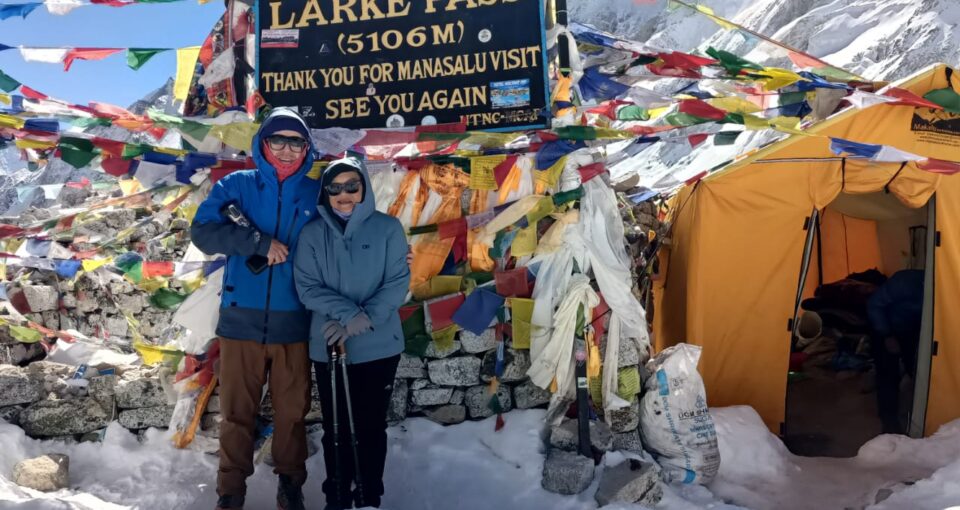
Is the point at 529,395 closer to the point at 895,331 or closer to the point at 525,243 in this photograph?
the point at 525,243

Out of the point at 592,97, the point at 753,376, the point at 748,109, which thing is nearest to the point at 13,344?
the point at 592,97

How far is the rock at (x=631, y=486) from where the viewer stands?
12.1ft

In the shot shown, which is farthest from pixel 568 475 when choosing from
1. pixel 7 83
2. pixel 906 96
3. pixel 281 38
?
pixel 7 83

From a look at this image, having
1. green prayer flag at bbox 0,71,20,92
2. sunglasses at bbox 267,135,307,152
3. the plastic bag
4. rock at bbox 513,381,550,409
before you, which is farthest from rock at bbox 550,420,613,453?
green prayer flag at bbox 0,71,20,92

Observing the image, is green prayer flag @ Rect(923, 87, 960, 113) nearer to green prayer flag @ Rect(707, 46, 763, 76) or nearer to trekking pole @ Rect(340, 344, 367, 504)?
green prayer flag @ Rect(707, 46, 763, 76)

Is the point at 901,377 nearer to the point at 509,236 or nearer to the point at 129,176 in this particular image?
the point at 509,236

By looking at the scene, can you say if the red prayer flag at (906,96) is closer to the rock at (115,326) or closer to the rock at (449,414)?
the rock at (449,414)

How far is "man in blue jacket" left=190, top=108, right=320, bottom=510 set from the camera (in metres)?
3.23

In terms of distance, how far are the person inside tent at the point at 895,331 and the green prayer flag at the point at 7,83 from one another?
7485 mm

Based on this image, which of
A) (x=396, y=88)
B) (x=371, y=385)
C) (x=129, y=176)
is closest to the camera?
(x=371, y=385)

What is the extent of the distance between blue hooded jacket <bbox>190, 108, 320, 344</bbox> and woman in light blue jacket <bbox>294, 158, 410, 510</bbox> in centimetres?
13

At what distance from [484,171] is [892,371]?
16.6ft

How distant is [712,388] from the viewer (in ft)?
20.2

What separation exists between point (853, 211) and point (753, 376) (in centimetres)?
305
